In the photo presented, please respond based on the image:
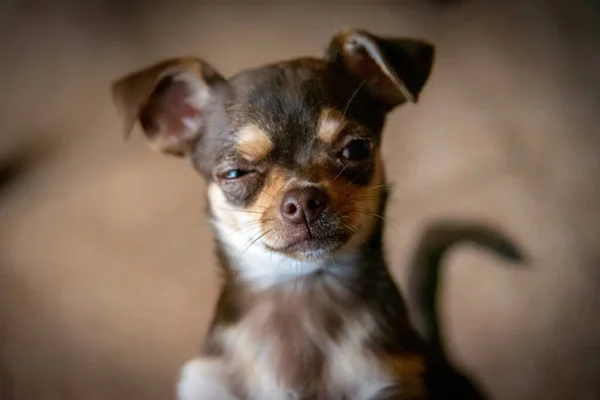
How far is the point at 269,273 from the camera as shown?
101 centimetres

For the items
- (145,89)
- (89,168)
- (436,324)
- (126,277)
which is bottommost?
(436,324)

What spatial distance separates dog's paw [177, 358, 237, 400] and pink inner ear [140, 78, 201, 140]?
32 centimetres

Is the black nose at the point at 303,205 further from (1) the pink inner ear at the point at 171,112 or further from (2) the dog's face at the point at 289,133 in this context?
(1) the pink inner ear at the point at 171,112

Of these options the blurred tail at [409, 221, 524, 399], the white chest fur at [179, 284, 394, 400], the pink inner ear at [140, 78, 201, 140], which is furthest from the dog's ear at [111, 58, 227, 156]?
the blurred tail at [409, 221, 524, 399]

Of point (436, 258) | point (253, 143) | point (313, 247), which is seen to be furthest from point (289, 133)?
point (436, 258)

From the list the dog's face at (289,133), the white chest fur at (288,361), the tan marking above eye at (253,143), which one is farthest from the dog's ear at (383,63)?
the white chest fur at (288,361)

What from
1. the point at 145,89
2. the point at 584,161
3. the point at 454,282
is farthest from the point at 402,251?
the point at 145,89

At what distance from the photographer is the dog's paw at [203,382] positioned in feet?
3.05

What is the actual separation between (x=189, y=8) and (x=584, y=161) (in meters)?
0.64

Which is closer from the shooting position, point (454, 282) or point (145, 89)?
point (145, 89)

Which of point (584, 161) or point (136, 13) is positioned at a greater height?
point (136, 13)

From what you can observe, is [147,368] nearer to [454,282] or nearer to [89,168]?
[89,168]

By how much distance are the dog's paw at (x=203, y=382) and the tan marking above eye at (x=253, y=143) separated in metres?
0.28

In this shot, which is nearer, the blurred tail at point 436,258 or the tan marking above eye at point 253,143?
the tan marking above eye at point 253,143
